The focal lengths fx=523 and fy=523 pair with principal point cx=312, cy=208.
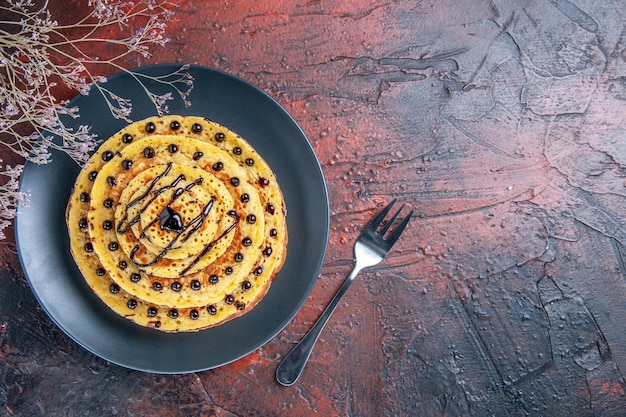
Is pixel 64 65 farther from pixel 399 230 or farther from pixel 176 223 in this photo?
pixel 399 230

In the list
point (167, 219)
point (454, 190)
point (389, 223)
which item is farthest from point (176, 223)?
point (454, 190)

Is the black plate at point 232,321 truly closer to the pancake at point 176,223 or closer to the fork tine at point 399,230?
the pancake at point 176,223

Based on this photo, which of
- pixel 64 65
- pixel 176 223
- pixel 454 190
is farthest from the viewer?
pixel 454 190

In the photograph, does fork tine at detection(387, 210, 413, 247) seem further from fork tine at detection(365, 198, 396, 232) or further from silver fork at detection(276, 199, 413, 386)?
fork tine at detection(365, 198, 396, 232)

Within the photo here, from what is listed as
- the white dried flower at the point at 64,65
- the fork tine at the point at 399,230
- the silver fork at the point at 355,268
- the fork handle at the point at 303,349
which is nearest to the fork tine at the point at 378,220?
the silver fork at the point at 355,268

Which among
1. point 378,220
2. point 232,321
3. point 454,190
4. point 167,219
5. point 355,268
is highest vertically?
point 454,190

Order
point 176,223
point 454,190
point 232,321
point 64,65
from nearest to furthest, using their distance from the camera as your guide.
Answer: point 176,223, point 232,321, point 64,65, point 454,190

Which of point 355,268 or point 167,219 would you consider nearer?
point 167,219
